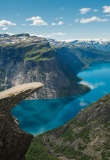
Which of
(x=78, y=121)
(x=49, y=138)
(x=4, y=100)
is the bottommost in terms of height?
(x=49, y=138)

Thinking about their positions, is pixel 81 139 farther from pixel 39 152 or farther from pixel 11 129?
pixel 11 129

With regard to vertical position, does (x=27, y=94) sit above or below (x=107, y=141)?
above

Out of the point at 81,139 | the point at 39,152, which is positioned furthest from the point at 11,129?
the point at 81,139

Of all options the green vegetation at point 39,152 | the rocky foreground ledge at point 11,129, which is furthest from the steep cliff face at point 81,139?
the rocky foreground ledge at point 11,129

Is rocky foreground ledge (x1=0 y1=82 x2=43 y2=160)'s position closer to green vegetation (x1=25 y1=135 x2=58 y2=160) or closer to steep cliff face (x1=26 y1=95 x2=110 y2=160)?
green vegetation (x1=25 y1=135 x2=58 y2=160)

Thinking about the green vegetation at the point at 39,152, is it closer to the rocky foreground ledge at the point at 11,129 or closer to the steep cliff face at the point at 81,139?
the steep cliff face at the point at 81,139

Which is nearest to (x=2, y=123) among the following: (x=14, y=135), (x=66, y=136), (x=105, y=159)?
(x=14, y=135)

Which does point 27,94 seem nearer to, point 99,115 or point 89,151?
point 89,151
